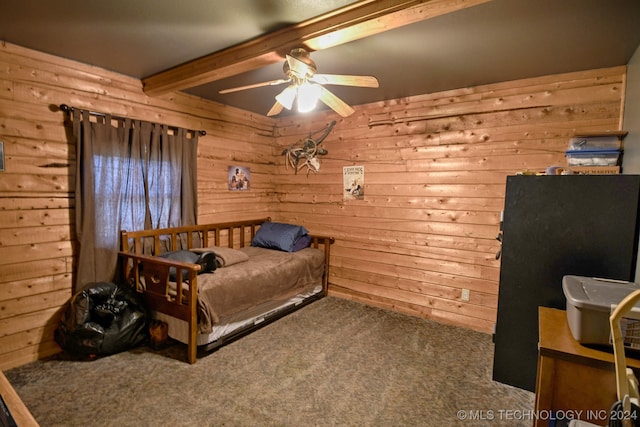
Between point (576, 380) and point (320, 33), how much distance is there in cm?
204

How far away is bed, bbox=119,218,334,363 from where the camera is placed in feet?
8.01

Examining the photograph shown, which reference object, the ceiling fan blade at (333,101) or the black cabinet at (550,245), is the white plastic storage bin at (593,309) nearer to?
the black cabinet at (550,245)

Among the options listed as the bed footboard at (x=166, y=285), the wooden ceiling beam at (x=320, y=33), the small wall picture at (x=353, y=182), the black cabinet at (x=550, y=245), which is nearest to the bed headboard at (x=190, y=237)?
the bed footboard at (x=166, y=285)

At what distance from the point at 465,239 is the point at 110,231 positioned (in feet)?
10.6

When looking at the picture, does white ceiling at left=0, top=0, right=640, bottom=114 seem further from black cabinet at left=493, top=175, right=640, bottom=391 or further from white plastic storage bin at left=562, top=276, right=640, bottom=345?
white plastic storage bin at left=562, top=276, right=640, bottom=345

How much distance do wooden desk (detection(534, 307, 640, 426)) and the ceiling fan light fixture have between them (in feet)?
6.03

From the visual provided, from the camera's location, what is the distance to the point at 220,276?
2670mm

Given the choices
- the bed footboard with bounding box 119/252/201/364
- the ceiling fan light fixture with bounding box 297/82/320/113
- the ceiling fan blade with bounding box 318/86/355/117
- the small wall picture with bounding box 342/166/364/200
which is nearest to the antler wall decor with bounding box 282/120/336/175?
the small wall picture with bounding box 342/166/364/200

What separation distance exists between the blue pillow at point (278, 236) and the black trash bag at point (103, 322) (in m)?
1.52

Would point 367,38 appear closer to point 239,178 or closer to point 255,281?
point 255,281

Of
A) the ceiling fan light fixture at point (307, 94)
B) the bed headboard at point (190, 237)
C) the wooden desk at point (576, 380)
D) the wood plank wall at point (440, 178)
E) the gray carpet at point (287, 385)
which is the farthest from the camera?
the bed headboard at point (190, 237)

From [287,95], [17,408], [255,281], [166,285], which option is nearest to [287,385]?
[255,281]

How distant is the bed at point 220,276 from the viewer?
8.01ft

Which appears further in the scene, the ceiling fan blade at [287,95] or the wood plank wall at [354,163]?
the wood plank wall at [354,163]
